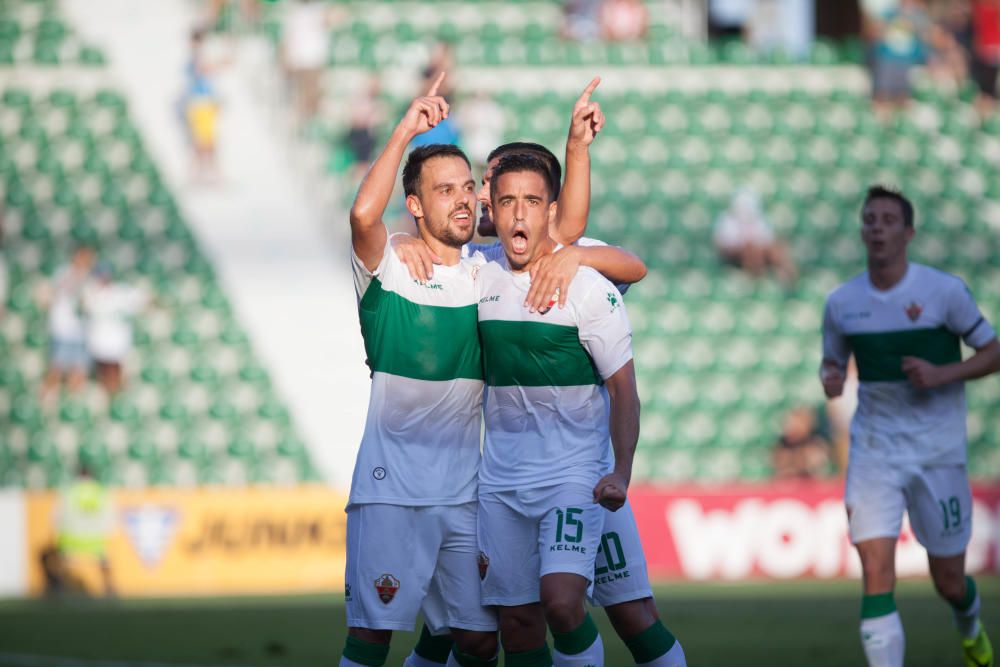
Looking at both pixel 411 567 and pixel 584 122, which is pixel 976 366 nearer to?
pixel 584 122

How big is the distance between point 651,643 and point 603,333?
1.39 metres

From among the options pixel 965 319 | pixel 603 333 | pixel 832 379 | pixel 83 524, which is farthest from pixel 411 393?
pixel 83 524

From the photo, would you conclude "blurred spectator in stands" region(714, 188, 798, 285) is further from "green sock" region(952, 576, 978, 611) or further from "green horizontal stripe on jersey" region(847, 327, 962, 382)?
"green sock" region(952, 576, 978, 611)

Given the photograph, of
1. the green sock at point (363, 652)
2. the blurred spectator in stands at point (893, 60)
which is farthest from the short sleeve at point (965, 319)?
the blurred spectator in stands at point (893, 60)

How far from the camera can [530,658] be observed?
6129 mm

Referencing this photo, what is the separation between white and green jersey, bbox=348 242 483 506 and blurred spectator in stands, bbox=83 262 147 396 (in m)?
13.3

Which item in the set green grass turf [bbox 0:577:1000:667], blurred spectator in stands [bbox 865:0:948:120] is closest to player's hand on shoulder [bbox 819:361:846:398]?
green grass turf [bbox 0:577:1000:667]

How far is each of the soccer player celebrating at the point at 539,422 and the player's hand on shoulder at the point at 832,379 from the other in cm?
246

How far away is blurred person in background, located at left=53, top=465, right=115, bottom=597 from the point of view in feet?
51.8

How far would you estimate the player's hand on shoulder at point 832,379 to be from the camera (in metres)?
8.30

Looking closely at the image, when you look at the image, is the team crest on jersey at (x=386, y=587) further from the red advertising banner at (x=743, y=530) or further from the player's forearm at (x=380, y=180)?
the red advertising banner at (x=743, y=530)

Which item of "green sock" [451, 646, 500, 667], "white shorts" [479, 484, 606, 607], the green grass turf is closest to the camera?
"white shorts" [479, 484, 606, 607]

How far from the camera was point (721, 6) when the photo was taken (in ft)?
89.1

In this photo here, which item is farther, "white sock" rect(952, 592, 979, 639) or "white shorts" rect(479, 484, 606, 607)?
"white sock" rect(952, 592, 979, 639)
